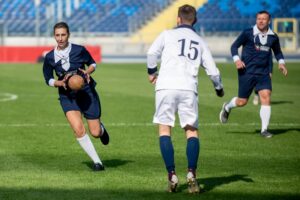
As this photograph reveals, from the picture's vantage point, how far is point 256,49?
14789 millimetres

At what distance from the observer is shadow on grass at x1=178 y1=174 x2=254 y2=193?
8.97m

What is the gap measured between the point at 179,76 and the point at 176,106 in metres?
0.34

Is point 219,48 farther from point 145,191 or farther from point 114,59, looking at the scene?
point 145,191

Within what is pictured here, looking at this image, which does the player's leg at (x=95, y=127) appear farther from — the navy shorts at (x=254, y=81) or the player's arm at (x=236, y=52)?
the navy shorts at (x=254, y=81)

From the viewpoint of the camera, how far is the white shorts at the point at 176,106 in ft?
28.3

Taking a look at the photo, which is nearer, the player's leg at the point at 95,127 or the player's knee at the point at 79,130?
the player's knee at the point at 79,130

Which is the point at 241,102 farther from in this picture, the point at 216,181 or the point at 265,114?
the point at 216,181

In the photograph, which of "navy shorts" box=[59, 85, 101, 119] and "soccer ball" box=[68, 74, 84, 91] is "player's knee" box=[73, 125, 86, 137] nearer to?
"navy shorts" box=[59, 85, 101, 119]

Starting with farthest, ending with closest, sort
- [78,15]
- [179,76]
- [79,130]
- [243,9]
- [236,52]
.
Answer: [243,9] < [78,15] < [236,52] < [79,130] < [179,76]

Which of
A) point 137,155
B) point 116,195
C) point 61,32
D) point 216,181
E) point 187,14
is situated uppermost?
point 187,14

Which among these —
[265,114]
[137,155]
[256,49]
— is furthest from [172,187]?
[256,49]

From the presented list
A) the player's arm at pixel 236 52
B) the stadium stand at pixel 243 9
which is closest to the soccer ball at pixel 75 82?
the player's arm at pixel 236 52

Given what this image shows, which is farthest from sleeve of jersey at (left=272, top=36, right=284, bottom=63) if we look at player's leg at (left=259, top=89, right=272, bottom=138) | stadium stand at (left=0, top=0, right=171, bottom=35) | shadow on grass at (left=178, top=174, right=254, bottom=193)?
stadium stand at (left=0, top=0, right=171, bottom=35)

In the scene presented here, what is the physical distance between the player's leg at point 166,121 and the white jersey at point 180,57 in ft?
0.34
